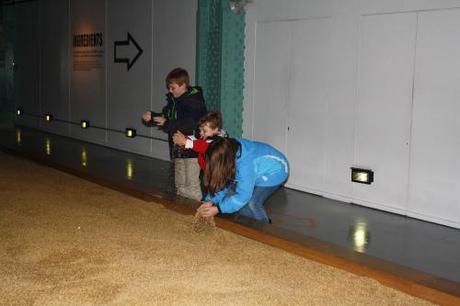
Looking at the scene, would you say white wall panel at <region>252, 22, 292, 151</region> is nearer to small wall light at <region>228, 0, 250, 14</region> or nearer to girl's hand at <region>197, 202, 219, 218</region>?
small wall light at <region>228, 0, 250, 14</region>

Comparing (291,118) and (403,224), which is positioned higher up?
(291,118)

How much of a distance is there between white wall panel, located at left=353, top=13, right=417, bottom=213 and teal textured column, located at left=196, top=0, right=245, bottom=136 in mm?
1850

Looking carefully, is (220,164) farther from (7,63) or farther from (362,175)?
(7,63)

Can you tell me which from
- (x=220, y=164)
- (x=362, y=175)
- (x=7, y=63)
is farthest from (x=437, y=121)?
(x=7, y=63)

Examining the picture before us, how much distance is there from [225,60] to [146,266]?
162 inches

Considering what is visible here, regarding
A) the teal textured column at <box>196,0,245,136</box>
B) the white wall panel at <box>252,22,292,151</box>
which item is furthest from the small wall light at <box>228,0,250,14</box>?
the white wall panel at <box>252,22,292,151</box>

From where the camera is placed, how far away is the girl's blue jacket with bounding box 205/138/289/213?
4.20 m

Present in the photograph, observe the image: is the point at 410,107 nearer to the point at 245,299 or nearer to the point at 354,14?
the point at 354,14

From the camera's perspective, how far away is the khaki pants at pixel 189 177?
5523mm

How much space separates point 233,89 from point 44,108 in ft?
21.4

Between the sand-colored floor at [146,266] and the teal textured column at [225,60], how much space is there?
2438 millimetres

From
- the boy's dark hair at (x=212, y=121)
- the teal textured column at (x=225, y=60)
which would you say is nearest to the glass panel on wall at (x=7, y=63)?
the teal textured column at (x=225, y=60)

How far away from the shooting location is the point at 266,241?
13.8 ft

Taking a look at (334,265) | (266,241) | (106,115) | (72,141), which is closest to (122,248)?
(266,241)
